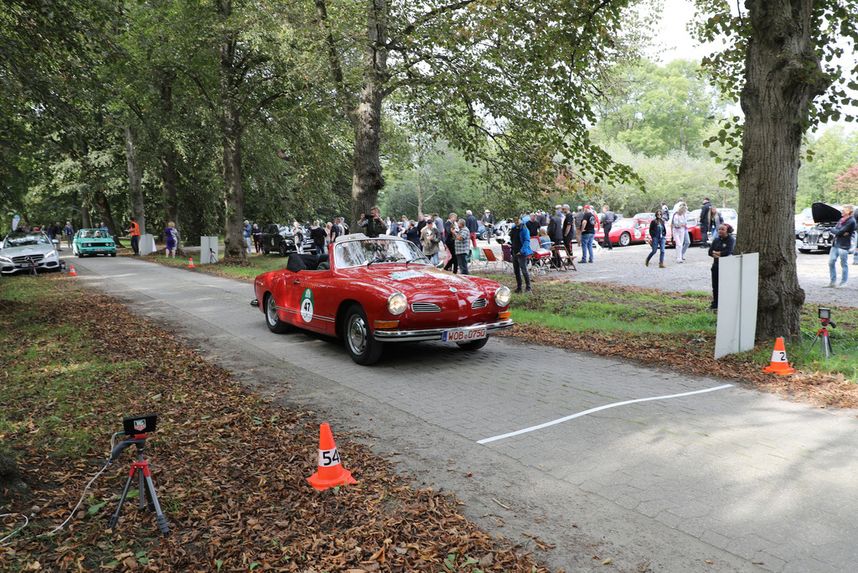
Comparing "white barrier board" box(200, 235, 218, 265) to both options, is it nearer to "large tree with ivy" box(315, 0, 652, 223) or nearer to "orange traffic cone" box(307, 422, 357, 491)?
"large tree with ivy" box(315, 0, 652, 223)

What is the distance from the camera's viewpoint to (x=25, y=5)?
10.1 meters

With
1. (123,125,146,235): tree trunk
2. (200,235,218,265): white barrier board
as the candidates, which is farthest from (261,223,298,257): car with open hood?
(123,125,146,235): tree trunk

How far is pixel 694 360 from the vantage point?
7660 millimetres

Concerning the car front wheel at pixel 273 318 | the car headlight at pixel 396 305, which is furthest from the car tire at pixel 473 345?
the car front wheel at pixel 273 318

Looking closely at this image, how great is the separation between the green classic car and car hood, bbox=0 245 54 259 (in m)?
10.1

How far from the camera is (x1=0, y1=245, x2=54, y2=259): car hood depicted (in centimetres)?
2289

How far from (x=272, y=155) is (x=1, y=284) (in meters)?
14.5

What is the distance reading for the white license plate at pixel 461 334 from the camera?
7.44m

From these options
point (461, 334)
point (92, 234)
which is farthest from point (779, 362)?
point (92, 234)

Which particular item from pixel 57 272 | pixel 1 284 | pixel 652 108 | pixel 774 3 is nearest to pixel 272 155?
pixel 57 272

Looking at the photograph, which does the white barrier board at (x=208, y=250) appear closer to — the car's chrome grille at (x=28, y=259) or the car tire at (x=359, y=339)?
the car's chrome grille at (x=28, y=259)

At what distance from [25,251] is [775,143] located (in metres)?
25.6

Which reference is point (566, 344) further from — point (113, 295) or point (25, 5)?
point (113, 295)

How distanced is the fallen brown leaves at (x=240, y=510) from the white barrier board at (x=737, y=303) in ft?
16.9
